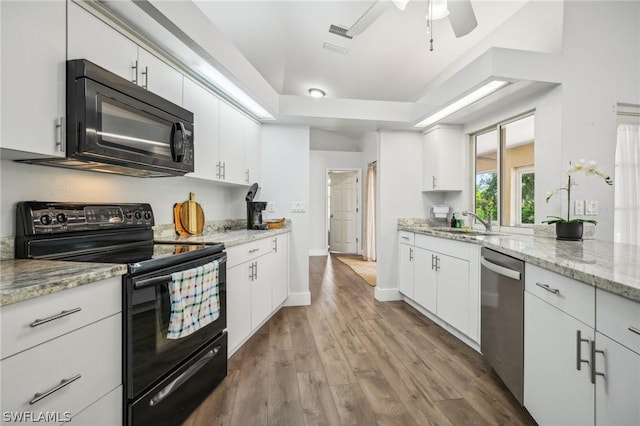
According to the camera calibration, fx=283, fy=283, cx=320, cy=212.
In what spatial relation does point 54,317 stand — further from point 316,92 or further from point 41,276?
point 316,92

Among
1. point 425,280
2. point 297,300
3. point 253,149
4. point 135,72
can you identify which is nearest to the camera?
point 135,72

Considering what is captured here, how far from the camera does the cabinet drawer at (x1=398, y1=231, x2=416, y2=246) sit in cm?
334

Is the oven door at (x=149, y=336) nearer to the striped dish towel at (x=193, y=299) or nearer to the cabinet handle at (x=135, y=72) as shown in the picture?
the striped dish towel at (x=193, y=299)

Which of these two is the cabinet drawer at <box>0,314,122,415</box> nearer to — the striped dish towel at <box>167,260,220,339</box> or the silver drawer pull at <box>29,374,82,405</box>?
the silver drawer pull at <box>29,374,82,405</box>

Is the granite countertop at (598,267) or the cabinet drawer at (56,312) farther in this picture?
the granite countertop at (598,267)

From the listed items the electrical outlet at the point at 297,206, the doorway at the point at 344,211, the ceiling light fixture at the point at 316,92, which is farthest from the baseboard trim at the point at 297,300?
the doorway at the point at 344,211

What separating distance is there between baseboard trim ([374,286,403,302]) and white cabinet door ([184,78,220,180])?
2.47 m

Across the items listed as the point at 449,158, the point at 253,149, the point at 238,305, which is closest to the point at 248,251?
the point at 238,305

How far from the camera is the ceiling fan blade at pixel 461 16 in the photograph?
5.97 ft

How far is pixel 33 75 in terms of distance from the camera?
112 cm

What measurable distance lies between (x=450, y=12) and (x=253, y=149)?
7.19ft

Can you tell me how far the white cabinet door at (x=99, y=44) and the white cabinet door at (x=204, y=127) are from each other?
1.63 feet

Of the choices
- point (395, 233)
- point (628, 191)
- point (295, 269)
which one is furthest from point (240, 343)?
point (628, 191)

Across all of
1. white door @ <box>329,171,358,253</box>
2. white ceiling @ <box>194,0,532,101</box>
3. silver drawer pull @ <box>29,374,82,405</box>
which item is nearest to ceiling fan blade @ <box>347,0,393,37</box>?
white ceiling @ <box>194,0,532,101</box>
